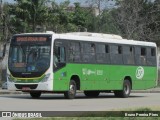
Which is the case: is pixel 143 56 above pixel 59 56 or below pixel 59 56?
below

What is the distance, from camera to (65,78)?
89.3 feet

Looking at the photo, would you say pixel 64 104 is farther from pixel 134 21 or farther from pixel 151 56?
pixel 134 21

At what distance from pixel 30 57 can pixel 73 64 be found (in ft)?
7.28

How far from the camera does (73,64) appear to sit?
91.0ft

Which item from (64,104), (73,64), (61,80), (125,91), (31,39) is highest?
(31,39)

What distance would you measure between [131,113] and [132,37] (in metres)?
32.6

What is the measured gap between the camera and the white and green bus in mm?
26594

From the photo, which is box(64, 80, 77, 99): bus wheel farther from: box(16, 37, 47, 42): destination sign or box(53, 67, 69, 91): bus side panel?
box(16, 37, 47, 42): destination sign

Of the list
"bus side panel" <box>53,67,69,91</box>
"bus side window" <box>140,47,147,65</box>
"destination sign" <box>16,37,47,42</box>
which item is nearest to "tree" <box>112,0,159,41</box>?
"bus side window" <box>140,47,147,65</box>

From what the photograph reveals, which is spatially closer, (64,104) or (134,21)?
(64,104)

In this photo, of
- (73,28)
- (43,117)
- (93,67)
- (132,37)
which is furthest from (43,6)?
(43,117)

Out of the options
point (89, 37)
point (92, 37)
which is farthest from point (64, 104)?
point (92, 37)

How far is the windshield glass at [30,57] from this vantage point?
26562 mm

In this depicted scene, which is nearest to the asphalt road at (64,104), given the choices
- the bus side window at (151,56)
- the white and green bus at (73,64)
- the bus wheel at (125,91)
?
the white and green bus at (73,64)
